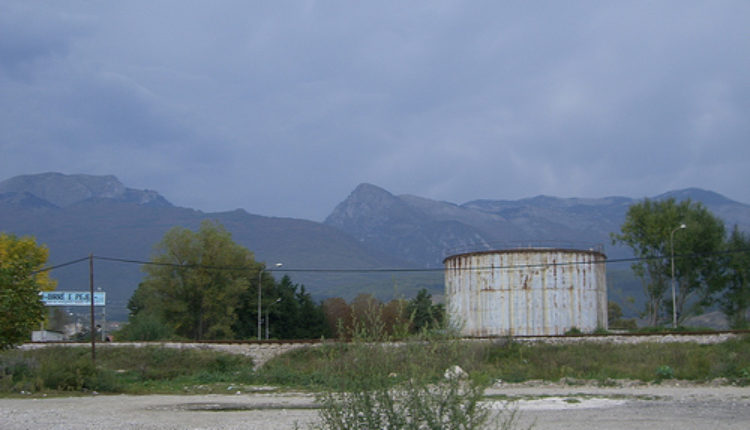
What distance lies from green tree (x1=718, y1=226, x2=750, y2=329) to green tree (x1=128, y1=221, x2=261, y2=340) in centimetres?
4647

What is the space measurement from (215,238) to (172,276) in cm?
568

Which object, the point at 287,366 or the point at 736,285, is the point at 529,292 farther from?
the point at 736,285

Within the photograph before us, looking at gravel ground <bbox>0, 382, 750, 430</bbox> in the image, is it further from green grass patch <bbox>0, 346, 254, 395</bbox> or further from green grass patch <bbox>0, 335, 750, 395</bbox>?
green grass patch <bbox>0, 346, 254, 395</bbox>

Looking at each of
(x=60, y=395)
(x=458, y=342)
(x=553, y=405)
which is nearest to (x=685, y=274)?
(x=553, y=405)

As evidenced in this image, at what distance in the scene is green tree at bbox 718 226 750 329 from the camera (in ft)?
233

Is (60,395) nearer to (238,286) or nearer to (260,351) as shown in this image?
(260,351)

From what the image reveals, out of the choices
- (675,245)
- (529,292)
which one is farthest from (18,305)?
(675,245)

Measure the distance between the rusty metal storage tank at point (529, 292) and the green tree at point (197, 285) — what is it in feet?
91.2

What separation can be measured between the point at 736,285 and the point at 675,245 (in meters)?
8.26

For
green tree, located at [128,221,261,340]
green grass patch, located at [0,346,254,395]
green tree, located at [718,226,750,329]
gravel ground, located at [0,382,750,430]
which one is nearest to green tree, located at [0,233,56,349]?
green grass patch, located at [0,346,254,395]

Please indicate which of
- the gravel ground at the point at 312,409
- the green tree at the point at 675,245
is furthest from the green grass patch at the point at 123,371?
the green tree at the point at 675,245

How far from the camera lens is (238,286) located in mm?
70750

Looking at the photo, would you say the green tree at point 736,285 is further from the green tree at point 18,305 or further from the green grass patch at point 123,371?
the green tree at point 18,305

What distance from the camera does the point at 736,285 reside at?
2849 inches
